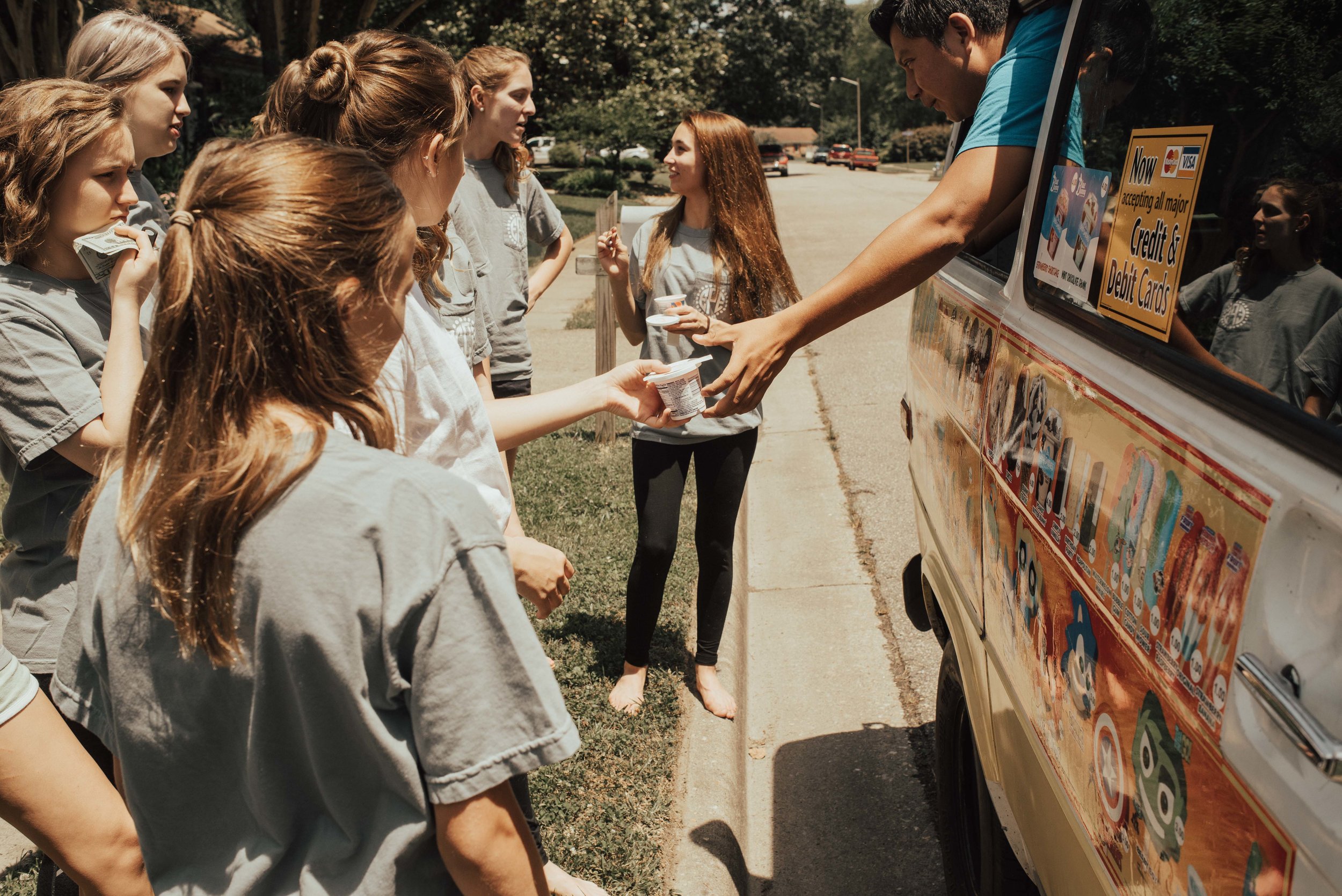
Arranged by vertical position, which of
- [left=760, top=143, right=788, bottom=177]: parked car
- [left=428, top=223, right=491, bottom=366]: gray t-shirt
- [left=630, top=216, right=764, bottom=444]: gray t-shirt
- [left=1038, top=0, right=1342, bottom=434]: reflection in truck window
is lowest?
[left=760, top=143, right=788, bottom=177]: parked car

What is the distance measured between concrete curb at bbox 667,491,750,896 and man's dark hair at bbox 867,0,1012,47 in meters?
2.39

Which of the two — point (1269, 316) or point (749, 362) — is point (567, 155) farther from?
point (1269, 316)

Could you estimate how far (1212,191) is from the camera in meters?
1.39

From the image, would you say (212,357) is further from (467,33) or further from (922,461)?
(467,33)

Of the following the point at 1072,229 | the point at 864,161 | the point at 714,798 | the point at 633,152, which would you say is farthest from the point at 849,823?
the point at 864,161

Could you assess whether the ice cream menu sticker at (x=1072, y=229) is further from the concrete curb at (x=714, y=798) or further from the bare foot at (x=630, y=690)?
the bare foot at (x=630, y=690)

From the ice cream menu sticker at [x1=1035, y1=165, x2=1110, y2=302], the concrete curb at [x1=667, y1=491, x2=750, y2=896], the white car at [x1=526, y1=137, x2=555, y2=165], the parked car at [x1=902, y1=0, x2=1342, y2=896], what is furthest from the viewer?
the white car at [x1=526, y1=137, x2=555, y2=165]

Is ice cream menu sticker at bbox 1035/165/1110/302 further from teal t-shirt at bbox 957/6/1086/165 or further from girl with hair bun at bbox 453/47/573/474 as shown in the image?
girl with hair bun at bbox 453/47/573/474

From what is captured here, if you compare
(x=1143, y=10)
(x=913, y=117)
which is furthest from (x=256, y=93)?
(x=913, y=117)

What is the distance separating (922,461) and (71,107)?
226cm

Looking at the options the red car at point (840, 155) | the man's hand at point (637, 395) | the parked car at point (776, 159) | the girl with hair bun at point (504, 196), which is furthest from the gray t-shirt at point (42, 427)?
the red car at point (840, 155)

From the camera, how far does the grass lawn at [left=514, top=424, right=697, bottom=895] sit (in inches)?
122

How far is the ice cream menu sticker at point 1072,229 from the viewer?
67.6 inches

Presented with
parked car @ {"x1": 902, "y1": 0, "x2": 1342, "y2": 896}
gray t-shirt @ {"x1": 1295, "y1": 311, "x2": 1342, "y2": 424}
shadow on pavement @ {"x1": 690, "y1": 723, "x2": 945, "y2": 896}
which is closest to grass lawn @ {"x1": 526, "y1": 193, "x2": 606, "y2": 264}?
shadow on pavement @ {"x1": 690, "y1": 723, "x2": 945, "y2": 896}
